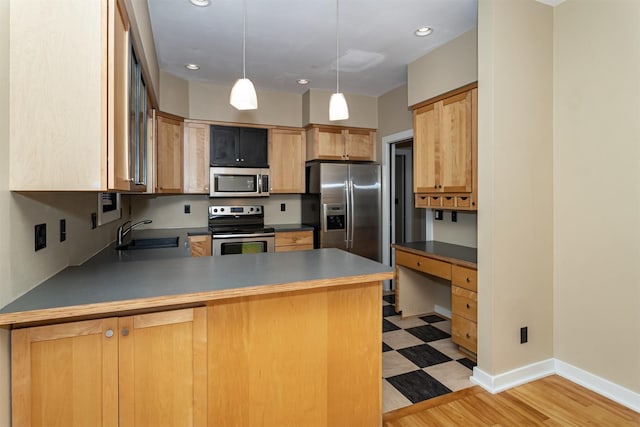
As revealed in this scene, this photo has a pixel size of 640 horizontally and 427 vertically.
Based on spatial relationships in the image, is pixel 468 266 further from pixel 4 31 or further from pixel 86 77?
pixel 4 31

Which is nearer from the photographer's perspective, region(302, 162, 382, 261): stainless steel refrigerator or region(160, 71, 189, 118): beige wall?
region(160, 71, 189, 118): beige wall

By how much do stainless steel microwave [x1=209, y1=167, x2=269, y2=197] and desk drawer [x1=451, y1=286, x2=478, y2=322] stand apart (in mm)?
2567

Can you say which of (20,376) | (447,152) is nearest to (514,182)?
(447,152)

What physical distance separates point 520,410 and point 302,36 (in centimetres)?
313

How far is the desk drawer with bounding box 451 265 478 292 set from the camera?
2.62 metres

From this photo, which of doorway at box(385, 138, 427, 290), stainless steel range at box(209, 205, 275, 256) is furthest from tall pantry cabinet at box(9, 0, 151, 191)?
doorway at box(385, 138, 427, 290)

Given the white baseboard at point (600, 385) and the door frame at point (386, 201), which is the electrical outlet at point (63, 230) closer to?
the white baseboard at point (600, 385)

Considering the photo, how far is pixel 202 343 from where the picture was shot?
1.50 meters

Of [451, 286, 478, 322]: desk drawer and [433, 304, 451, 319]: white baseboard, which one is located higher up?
[451, 286, 478, 322]: desk drawer

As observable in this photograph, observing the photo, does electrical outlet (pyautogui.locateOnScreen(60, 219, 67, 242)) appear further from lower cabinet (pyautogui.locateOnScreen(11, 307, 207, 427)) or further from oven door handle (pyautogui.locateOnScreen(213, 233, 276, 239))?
oven door handle (pyautogui.locateOnScreen(213, 233, 276, 239))

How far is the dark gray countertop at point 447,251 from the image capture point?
276 cm

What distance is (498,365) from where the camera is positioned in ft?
7.66

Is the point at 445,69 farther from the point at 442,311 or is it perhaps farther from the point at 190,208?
the point at 190,208

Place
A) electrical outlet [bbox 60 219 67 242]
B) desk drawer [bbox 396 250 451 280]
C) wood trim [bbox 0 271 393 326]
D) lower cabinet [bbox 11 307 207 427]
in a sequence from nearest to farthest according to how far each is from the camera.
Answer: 1. wood trim [bbox 0 271 393 326]
2. lower cabinet [bbox 11 307 207 427]
3. electrical outlet [bbox 60 219 67 242]
4. desk drawer [bbox 396 250 451 280]
